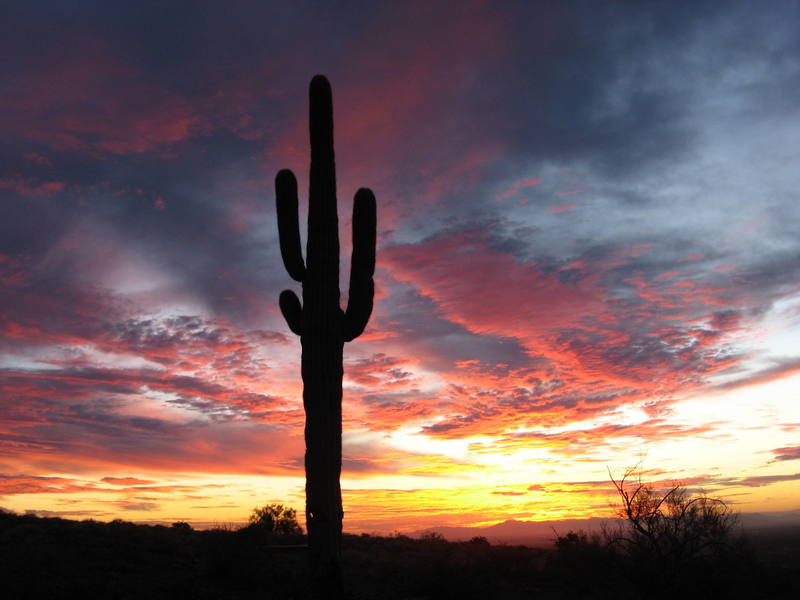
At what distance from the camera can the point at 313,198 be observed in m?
13.7

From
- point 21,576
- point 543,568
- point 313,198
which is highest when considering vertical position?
point 313,198

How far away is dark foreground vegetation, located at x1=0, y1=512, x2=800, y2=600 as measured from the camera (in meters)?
14.3

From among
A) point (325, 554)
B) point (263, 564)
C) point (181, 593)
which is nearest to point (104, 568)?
point (181, 593)

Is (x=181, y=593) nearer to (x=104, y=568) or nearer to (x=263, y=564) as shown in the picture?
(x=104, y=568)

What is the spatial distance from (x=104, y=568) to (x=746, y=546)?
19.7 m

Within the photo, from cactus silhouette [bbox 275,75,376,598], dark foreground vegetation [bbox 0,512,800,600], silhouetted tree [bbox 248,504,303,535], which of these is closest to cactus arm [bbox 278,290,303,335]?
cactus silhouette [bbox 275,75,376,598]

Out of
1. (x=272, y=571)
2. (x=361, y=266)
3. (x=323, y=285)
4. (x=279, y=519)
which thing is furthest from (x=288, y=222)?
(x=279, y=519)

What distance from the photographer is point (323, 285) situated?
44.1 feet

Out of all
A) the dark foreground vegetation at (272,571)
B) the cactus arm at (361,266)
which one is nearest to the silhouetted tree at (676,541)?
the dark foreground vegetation at (272,571)

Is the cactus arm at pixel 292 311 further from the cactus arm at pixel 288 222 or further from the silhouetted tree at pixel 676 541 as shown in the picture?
the silhouetted tree at pixel 676 541

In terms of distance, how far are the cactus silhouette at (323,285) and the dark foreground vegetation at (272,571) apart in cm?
438

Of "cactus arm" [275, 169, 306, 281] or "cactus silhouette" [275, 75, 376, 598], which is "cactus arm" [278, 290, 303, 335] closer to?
"cactus silhouette" [275, 75, 376, 598]

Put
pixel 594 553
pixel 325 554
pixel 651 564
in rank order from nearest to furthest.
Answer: pixel 325 554, pixel 651 564, pixel 594 553

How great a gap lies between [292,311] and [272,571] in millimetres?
8424
